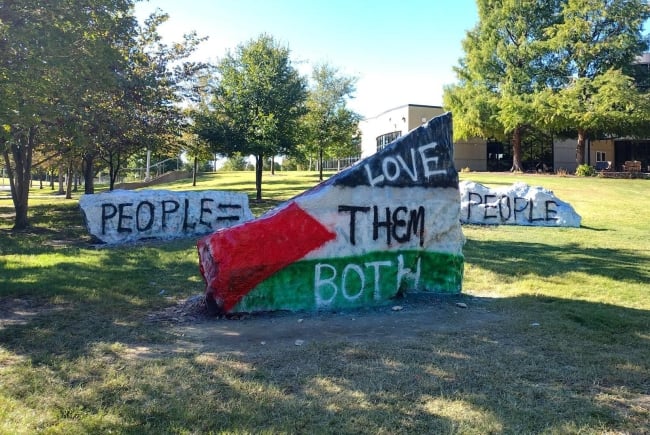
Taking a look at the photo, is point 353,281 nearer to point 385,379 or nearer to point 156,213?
point 385,379

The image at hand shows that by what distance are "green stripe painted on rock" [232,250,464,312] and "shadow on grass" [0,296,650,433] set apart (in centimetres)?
47

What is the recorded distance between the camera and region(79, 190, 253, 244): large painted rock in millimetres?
11625

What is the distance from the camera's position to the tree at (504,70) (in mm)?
32562

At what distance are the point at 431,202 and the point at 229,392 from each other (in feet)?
13.2

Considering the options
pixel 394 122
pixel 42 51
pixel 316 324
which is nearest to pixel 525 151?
pixel 394 122

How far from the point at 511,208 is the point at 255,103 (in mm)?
9809

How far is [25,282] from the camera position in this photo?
7.03 metres

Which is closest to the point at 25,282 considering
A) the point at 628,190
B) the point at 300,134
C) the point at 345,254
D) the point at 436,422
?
the point at 345,254

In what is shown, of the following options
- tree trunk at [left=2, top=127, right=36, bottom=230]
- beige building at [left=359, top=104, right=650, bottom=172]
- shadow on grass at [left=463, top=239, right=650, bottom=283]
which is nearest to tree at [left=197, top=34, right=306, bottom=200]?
tree trunk at [left=2, top=127, right=36, bottom=230]

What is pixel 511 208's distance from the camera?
1573cm

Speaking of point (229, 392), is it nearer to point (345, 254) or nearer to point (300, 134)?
point (345, 254)

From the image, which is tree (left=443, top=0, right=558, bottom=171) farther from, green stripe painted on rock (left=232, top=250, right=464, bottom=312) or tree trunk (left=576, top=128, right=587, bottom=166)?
green stripe painted on rock (left=232, top=250, right=464, bottom=312)

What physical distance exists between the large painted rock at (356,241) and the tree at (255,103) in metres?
12.6

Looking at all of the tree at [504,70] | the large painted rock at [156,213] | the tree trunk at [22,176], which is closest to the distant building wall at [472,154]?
the tree at [504,70]
